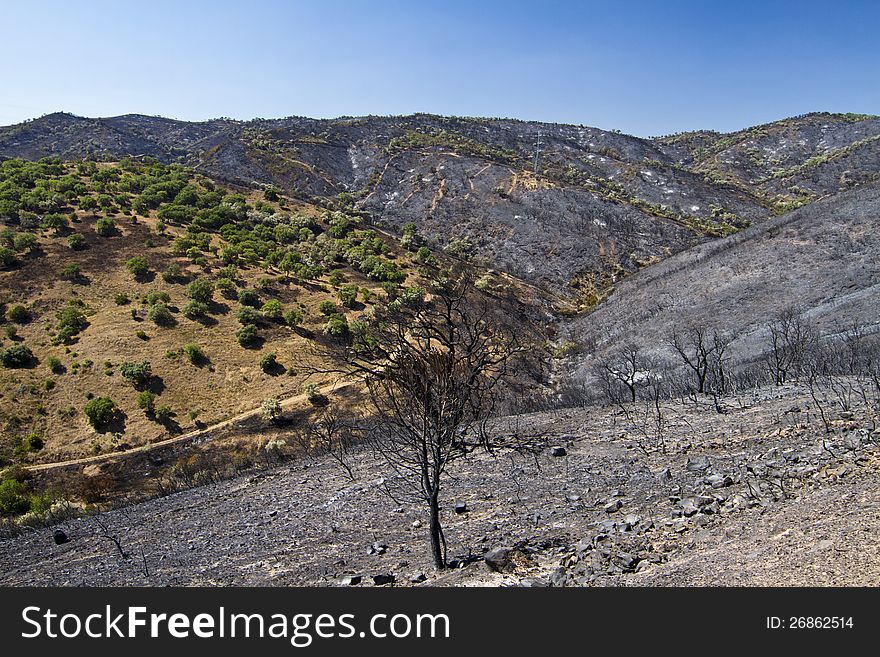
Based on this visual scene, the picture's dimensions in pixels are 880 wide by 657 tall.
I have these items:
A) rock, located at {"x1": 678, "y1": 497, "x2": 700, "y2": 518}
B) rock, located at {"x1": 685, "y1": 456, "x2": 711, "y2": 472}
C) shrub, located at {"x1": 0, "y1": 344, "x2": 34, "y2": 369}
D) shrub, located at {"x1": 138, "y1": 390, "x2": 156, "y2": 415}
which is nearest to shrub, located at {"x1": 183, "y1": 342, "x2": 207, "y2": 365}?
shrub, located at {"x1": 138, "y1": 390, "x2": 156, "y2": 415}

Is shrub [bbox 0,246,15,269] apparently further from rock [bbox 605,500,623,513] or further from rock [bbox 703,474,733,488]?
rock [bbox 703,474,733,488]

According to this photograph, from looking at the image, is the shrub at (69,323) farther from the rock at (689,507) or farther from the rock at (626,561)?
the rock at (689,507)

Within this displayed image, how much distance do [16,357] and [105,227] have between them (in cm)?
1937

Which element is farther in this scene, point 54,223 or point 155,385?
point 54,223

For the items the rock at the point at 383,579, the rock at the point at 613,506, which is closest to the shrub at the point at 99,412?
the rock at the point at 383,579

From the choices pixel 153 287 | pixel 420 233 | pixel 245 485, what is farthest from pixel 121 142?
pixel 245 485

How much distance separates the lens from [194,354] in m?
30.8

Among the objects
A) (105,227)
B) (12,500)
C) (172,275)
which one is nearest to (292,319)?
(172,275)

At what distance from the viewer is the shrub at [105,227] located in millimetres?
43219

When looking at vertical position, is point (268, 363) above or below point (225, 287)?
below

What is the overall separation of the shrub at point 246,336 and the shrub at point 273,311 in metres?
2.70

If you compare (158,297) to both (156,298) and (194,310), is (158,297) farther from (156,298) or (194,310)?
(194,310)

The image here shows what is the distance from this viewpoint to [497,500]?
12.3 m

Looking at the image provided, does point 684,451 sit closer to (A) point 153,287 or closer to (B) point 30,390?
(B) point 30,390
